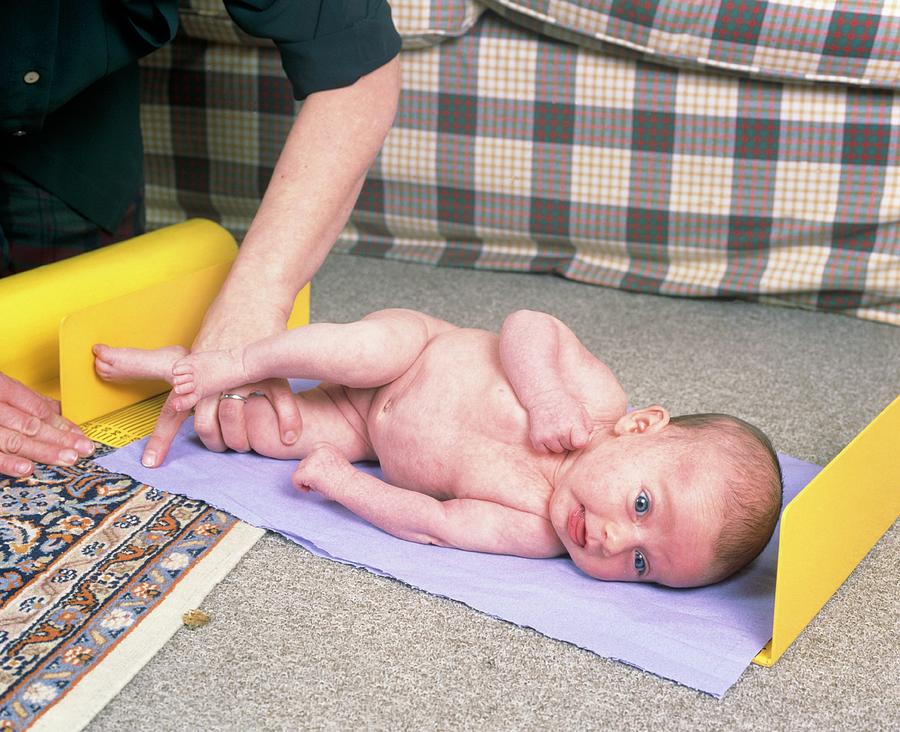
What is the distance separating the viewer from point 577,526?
1.05 meters

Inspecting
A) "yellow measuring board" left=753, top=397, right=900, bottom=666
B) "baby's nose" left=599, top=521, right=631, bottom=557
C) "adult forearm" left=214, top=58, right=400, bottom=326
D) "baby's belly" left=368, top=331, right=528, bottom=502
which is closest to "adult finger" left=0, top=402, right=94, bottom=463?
"adult forearm" left=214, top=58, right=400, bottom=326

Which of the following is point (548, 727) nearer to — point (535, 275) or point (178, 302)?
point (178, 302)

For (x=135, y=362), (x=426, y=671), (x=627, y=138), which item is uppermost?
(x=627, y=138)

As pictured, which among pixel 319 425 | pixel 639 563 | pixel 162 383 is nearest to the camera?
pixel 639 563

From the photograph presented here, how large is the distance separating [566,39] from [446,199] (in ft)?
1.17

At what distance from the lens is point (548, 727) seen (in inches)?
34.8

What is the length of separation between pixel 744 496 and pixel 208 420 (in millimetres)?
612

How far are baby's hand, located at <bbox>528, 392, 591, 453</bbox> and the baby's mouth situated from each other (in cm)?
7

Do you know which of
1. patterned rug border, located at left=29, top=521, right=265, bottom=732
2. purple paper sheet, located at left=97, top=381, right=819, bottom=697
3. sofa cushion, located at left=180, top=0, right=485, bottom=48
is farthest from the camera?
sofa cushion, located at left=180, top=0, right=485, bottom=48

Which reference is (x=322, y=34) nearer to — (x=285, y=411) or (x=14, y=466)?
(x=285, y=411)

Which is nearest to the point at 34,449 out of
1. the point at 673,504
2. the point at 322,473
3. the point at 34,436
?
the point at 34,436

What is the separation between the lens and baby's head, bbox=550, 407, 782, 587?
100cm

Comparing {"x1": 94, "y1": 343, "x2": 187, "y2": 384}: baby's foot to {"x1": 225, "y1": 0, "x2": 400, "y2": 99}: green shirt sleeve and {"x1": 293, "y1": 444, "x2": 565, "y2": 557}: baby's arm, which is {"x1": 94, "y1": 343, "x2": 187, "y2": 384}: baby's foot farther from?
{"x1": 225, "y1": 0, "x2": 400, "y2": 99}: green shirt sleeve

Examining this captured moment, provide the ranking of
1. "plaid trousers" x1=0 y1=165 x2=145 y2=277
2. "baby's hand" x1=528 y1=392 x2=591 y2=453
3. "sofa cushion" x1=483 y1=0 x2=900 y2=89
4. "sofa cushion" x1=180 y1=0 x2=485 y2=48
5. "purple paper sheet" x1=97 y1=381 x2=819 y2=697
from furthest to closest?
"sofa cushion" x1=180 y1=0 x2=485 y2=48 → "sofa cushion" x1=483 y1=0 x2=900 y2=89 → "plaid trousers" x1=0 y1=165 x2=145 y2=277 → "baby's hand" x1=528 y1=392 x2=591 y2=453 → "purple paper sheet" x1=97 y1=381 x2=819 y2=697
